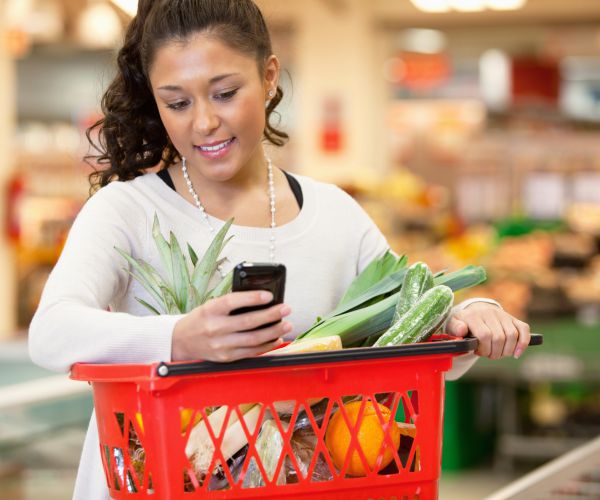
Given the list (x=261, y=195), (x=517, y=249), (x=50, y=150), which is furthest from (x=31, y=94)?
(x=261, y=195)

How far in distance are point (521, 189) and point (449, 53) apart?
277cm

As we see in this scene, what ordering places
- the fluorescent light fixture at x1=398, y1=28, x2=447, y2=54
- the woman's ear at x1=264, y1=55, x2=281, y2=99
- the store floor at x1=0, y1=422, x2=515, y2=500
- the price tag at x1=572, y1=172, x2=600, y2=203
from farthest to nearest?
1. the fluorescent light fixture at x1=398, y1=28, x2=447, y2=54
2. the price tag at x1=572, y1=172, x2=600, y2=203
3. the store floor at x1=0, y1=422, x2=515, y2=500
4. the woman's ear at x1=264, y1=55, x2=281, y2=99

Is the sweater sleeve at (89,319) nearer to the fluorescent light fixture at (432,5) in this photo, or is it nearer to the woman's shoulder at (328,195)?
the woman's shoulder at (328,195)

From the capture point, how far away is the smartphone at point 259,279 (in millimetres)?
1288

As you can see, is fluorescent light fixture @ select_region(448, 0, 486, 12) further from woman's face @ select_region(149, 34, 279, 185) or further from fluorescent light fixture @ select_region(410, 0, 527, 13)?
woman's face @ select_region(149, 34, 279, 185)

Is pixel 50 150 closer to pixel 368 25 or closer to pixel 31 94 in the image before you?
pixel 31 94

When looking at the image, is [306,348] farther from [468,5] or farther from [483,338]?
[468,5]

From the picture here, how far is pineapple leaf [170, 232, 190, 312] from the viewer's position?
1.60 metres

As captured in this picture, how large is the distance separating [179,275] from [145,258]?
0.26m

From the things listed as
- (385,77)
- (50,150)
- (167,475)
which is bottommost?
(167,475)

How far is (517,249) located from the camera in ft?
25.5

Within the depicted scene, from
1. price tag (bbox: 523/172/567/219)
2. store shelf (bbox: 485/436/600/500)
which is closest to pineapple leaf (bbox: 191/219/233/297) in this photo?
store shelf (bbox: 485/436/600/500)

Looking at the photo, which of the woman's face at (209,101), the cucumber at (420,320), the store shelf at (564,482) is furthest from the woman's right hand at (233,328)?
the store shelf at (564,482)

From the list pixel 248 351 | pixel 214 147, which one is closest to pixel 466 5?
pixel 214 147
